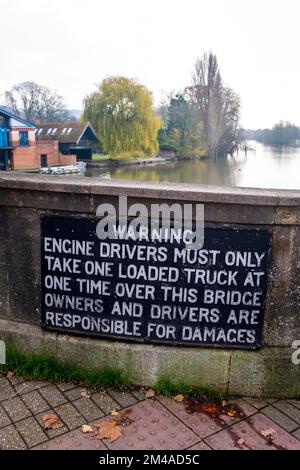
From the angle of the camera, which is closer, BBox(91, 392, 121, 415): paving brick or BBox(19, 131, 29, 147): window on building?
BBox(91, 392, 121, 415): paving brick

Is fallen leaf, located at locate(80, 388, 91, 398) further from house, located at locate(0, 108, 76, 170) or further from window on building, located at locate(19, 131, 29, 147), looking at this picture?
window on building, located at locate(19, 131, 29, 147)

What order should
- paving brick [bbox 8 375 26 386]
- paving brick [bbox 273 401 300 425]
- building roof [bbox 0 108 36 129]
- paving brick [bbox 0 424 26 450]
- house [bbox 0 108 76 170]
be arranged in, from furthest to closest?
house [bbox 0 108 76 170], building roof [bbox 0 108 36 129], paving brick [bbox 8 375 26 386], paving brick [bbox 273 401 300 425], paving brick [bbox 0 424 26 450]

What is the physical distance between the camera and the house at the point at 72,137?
185 feet

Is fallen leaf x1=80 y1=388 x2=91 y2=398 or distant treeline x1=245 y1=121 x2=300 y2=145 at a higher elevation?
distant treeline x1=245 y1=121 x2=300 y2=145

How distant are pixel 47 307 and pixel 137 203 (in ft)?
3.63

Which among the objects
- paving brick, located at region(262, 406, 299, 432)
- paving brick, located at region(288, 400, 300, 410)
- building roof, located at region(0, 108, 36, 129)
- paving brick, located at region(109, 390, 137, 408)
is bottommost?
paving brick, located at region(288, 400, 300, 410)

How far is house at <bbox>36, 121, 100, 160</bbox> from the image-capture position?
185 ft

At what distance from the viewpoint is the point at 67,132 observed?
188ft

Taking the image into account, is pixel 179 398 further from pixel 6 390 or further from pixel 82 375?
pixel 6 390

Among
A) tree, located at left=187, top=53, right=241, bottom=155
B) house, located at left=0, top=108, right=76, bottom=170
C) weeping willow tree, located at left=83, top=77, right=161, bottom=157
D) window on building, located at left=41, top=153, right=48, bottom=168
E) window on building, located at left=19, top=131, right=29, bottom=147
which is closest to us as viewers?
house, located at left=0, top=108, right=76, bottom=170

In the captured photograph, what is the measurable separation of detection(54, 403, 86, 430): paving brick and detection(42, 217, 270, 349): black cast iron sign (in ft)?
1.89

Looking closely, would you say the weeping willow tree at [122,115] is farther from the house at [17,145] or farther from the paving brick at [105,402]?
the paving brick at [105,402]

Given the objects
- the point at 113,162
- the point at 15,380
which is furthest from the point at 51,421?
the point at 113,162

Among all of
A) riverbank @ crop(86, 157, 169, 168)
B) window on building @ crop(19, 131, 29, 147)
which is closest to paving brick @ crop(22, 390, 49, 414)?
window on building @ crop(19, 131, 29, 147)
